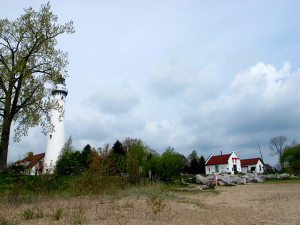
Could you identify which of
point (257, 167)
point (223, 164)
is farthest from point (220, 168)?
point (257, 167)

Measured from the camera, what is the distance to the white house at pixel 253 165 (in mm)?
53281

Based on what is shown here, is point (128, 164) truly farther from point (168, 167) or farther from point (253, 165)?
point (253, 165)

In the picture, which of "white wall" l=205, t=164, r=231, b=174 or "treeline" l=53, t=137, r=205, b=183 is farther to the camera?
"white wall" l=205, t=164, r=231, b=174

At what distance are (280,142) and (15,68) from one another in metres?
52.4

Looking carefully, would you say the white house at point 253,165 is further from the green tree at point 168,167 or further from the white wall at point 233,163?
the green tree at point 168,167

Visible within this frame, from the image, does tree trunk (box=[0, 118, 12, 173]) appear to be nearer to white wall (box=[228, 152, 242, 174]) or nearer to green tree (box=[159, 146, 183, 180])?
green tree (box=[159, 146, 183, 180])

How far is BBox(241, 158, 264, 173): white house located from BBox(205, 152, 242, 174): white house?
7.27ft

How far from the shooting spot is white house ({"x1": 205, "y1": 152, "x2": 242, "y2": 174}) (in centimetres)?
4988

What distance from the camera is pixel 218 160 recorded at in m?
51.6

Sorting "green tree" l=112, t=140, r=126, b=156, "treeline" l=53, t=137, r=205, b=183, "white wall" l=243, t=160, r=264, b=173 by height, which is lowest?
"white wall" l=243, t=160, r=264, b=173

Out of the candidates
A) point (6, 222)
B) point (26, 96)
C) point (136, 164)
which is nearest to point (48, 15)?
point (26, 96)

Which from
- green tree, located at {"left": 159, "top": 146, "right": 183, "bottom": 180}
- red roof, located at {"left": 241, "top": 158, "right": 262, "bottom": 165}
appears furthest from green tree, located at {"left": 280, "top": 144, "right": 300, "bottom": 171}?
green tree, located at {"left": 159, "top": 146, "right": 183, "bottom": 180}

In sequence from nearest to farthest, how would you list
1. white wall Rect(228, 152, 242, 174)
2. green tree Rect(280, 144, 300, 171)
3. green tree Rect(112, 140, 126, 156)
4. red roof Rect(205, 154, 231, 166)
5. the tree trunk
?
the tree trunk < green tree Rect(112, 140, 126, 156) < green tree Rect(280, 144, 300, 171) < white wall Rect(228, 152, 242, 174) < red roof Rect(205, 154, 231, 166)

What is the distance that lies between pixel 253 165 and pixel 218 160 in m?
8.87
